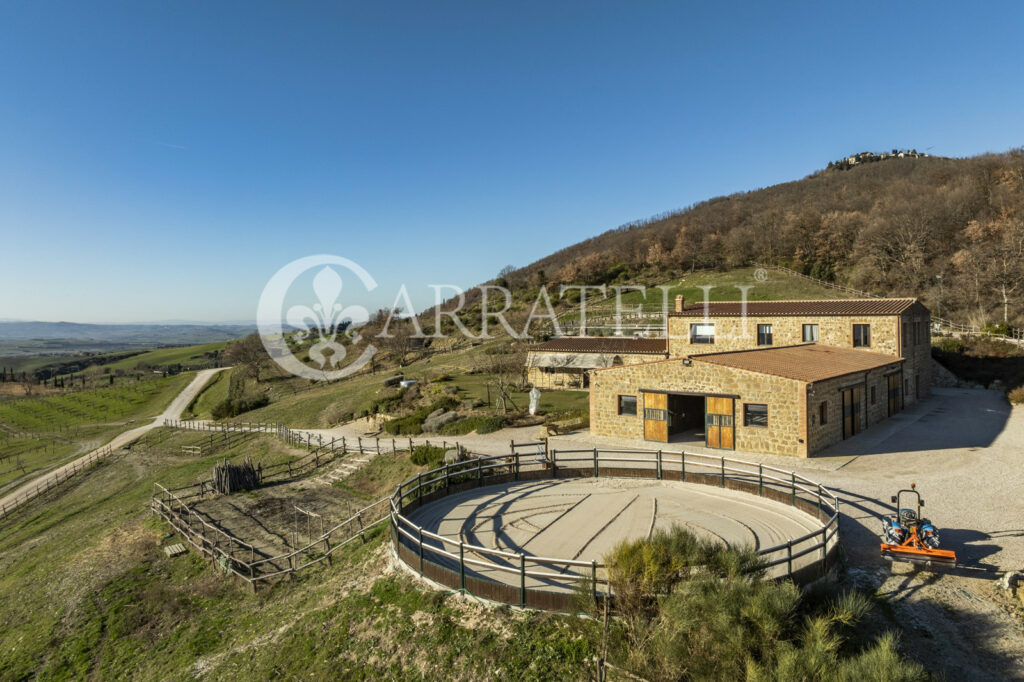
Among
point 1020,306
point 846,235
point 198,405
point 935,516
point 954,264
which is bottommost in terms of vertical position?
point 198,405

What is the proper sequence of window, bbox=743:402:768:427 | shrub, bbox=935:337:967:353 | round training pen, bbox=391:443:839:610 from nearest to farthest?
round training pen, bbox=391:443:839:610 < window, bbox=743:402:768:427 < shrub, bbox=935:337:967:353

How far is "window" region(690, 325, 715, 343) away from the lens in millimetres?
31016

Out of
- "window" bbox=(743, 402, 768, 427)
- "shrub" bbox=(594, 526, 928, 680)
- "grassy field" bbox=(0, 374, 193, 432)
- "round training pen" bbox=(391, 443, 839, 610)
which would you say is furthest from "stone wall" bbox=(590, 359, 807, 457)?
"grassy field" bbox=(0, 374, 193, 432)

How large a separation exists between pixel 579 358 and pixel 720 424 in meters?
17.4

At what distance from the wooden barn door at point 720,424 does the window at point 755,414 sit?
0.48 metres

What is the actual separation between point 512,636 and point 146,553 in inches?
603

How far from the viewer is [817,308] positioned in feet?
96.4

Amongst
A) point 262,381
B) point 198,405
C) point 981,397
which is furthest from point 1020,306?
point 198,405

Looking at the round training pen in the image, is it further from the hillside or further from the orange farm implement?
the hillside

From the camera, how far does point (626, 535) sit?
10.8 metres

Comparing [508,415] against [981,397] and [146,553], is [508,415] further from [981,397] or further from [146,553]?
[981,397]

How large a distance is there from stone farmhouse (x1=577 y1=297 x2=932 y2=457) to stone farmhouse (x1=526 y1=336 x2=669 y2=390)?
382cm

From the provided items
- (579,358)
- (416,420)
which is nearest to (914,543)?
(416,420)

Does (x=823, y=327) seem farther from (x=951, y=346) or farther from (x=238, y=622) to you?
(x=238, y=622)
